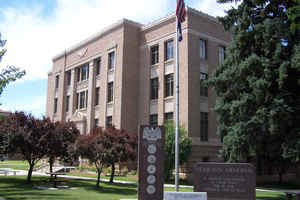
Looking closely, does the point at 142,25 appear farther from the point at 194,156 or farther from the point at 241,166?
the point at 241,166

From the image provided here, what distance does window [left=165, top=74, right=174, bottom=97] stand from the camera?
31716 millimetres

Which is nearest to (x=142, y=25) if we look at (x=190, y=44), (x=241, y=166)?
(x=190, y=44)

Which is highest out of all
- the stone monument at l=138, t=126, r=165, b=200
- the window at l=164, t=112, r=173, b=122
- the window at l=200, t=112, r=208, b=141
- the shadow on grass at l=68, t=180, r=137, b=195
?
the window at l=164, t=112, r=173, b=122

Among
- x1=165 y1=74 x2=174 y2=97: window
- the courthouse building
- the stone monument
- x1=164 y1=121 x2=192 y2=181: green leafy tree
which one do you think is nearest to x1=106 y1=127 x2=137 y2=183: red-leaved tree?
x1=164 y1=121 x2=192 y2=181: green leafy tree

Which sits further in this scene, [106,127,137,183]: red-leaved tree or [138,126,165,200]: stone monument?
[106,127,137,183]: red-leaved tree

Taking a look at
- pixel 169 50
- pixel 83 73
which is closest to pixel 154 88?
pixel 169 50

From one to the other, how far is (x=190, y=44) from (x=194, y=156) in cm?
1026

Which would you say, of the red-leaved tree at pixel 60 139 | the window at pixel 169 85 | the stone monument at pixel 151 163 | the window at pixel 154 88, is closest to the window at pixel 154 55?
the window at pixel 154 88

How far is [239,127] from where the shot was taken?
57.3 ft

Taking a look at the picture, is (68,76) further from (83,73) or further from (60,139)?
(60,139)

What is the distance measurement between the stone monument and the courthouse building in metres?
16.1

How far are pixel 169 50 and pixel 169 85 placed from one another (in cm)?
358

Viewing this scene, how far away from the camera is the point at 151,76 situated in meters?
34.1

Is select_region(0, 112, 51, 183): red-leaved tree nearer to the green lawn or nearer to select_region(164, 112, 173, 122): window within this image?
the green lawn
